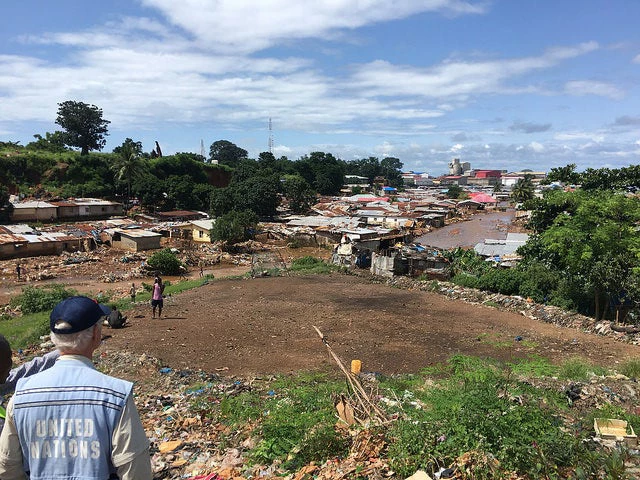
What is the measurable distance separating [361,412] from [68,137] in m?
60.3

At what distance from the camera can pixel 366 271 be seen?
81.3ft

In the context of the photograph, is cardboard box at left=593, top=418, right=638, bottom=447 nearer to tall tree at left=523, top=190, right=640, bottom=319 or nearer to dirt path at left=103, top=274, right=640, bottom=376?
dirt path at left=103, top=274, right=640, bottom=376

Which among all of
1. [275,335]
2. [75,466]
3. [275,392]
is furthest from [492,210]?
[75,466]

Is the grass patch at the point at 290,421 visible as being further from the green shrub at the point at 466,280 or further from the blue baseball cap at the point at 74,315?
the green shrub at the point at 466,280

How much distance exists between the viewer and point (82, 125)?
54.6 meters

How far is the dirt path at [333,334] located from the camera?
11.1 m

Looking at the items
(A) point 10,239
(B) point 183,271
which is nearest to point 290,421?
(B) point 183,271

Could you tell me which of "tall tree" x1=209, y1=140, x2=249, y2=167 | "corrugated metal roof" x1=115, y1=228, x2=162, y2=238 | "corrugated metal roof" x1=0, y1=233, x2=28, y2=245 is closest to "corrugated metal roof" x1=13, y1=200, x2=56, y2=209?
"corrugated metal roof" x1=0, y1=233, x2=28, y2=245

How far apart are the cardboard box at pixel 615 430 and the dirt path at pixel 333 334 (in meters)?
4.74

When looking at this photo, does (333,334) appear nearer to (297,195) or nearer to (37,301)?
(37,301)

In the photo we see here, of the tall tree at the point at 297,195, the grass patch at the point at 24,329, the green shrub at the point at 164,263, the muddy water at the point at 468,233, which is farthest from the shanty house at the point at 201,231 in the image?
the grass patch at the point at 24,329

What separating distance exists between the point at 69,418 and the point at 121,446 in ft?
0.87

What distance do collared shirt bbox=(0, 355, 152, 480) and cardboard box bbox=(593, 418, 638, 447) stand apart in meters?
5.85

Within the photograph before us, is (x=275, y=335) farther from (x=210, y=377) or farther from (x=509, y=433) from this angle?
(x=509, y=433)
